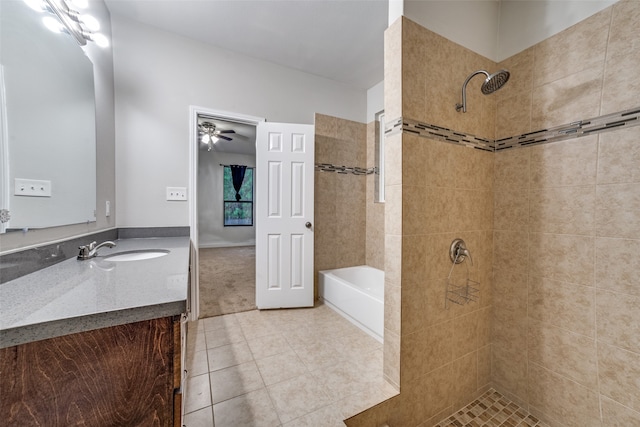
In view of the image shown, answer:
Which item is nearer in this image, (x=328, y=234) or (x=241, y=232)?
(x=328, y=234)

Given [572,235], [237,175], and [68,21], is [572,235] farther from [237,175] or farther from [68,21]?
[237,175]

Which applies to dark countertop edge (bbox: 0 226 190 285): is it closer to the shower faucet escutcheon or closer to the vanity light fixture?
the vanity light fixture

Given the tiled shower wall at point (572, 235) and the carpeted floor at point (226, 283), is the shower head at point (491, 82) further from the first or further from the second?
the carpeted floor at point (226, 283)

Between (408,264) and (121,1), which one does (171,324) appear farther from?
(121,1)

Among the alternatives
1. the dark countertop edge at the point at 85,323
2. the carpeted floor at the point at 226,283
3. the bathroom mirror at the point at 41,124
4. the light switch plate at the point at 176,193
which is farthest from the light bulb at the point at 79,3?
the carpeted floor at the point at 226,283

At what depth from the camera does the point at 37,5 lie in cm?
98

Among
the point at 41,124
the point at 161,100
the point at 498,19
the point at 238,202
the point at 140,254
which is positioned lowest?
the point at 140,254

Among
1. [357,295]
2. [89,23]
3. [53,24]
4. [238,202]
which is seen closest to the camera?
[53,24]

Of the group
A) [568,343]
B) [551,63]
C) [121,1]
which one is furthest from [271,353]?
[121,1]

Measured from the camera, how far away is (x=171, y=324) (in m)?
0.66

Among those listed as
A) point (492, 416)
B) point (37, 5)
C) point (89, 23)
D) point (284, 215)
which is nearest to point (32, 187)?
point (37, 5)

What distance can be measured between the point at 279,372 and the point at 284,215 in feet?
4.49

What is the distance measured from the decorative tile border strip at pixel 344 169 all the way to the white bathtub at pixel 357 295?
1163 mm

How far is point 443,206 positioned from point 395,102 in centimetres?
65
